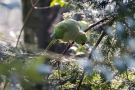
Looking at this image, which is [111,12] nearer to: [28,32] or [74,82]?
[74,82]

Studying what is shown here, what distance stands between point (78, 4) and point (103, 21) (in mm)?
79

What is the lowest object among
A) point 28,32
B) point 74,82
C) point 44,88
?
point 28,32

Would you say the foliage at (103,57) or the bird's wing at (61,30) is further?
the bird's wing at (61,30)

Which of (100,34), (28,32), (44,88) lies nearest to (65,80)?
(100,34)

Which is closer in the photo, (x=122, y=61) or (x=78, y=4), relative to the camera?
(x=122, y=61)

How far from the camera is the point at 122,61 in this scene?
1.69 feet

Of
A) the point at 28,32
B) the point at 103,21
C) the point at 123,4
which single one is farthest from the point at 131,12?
the point at 28,32

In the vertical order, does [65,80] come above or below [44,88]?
below

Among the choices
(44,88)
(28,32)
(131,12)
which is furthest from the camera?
(28,32)

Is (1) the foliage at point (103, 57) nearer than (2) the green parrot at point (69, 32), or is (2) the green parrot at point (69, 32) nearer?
(1) the foliage at point (103, 57)

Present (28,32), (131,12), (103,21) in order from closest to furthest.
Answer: (131,12) < (103,21) < (28,32)

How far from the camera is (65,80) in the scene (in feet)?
1.98

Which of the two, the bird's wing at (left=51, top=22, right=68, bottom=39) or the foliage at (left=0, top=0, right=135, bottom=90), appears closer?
the foliage at (left=0, top=0, right=135, bottom=90)

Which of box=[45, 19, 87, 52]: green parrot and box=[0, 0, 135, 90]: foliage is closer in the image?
box=[0, 0, 135, 90]: foliage
